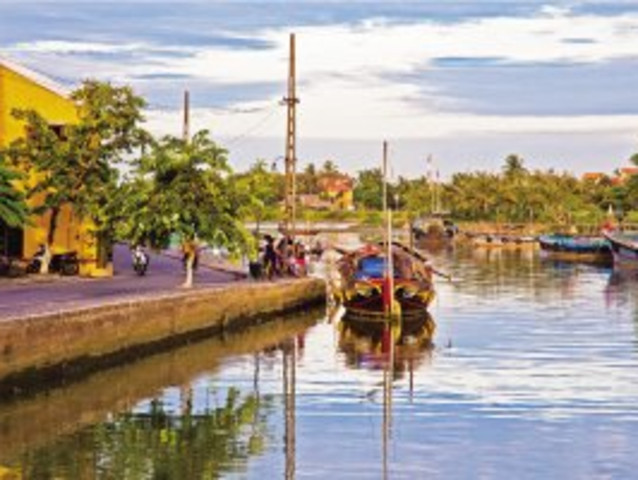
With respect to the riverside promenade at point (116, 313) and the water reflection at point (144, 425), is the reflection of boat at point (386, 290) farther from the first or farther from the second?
the water reflection at point (144, 425)

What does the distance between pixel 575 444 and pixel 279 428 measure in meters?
5.46

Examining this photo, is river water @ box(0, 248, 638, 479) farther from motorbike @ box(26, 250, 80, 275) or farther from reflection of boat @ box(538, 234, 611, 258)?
reflection of boat @ box(538, 234, 611, 258)

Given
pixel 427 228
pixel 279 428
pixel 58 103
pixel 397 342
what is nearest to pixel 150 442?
pixel 279 428

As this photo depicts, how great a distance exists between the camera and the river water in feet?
81.4

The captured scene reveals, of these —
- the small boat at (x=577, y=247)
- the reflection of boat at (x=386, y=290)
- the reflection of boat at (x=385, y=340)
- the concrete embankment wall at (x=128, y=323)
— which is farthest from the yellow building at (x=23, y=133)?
the small boat at (x=577, y=247)

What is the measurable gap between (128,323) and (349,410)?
8.37 metres

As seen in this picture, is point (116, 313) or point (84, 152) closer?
point (116, 313)

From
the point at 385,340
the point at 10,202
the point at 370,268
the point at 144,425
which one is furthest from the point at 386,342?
the point at 144,425

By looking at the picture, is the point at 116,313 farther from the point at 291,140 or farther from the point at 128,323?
the point at 291,140

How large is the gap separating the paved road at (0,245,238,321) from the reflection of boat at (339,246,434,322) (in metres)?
4.64

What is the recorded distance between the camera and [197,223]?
47.2 meters

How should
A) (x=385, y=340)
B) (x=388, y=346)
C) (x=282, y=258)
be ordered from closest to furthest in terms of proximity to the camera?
(x=388, y=346), (x=385, y=340), (x=282, y=258)

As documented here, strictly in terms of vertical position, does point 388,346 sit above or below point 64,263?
below

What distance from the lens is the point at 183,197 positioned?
46.7 metres
